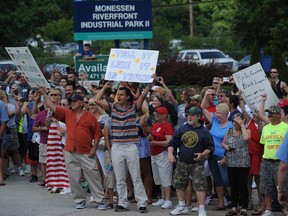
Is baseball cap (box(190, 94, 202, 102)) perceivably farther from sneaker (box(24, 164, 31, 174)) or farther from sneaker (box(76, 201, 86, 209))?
sneaker (box(24, 164, 31, 174))

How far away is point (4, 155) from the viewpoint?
51.1 feet

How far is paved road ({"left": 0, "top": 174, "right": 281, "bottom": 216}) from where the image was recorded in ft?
39.8

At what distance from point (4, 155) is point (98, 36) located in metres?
5.27

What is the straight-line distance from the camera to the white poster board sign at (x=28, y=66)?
41.9 feet

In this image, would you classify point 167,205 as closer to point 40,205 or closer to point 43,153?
point 40,205

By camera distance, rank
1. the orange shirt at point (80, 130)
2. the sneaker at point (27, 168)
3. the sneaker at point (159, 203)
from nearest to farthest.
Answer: the orange shirt at point (80, 130) < the sneaker at point (159, 203) < the sneaker at point (27, 168)

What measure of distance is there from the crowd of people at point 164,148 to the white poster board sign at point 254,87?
26 cm

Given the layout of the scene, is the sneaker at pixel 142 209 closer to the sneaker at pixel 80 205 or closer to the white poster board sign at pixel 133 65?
the sneaker at pixel 80 205

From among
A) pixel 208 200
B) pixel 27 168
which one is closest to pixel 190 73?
pixel 27 168

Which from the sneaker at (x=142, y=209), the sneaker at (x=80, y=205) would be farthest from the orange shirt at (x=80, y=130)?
the sneaker at (x=142, y=209)

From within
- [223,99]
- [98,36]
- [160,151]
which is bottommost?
[160,151]

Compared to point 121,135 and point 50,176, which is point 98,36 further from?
point 121,135

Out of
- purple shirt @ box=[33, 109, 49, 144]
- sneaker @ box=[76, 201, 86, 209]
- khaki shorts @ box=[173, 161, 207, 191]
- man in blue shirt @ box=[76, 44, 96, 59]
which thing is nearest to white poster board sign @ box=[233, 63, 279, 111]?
khaki shorts @ box=[173, 161, 207, 191]

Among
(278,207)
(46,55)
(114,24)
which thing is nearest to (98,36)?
(114,24)
